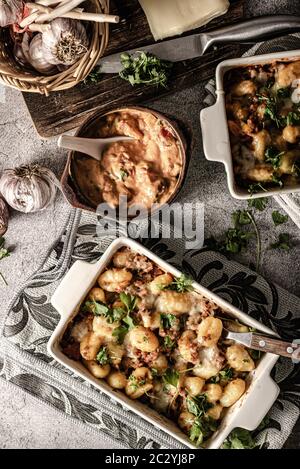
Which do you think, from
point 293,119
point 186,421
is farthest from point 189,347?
point 293,119

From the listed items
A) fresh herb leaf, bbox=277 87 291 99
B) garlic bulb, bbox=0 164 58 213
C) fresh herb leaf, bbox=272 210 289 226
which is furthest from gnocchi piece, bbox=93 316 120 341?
fresh herb leaf, bbox=277 87 291 99

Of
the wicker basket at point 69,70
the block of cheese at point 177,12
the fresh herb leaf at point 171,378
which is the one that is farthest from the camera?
the block of cheese at point 177,12

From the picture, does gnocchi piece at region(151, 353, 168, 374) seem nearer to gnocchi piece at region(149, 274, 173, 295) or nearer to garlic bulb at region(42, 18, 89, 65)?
gnocchi piece at region(149, 274, 173, 295)

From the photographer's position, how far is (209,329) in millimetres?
2492

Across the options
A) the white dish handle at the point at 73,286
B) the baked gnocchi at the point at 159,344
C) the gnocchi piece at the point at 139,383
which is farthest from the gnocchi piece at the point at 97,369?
the white dish handle at the point at 73,286

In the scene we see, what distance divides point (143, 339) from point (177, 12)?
1.35m

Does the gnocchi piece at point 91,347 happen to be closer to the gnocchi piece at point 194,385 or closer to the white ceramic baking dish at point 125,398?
the white ceramic baking dish at point 125,398

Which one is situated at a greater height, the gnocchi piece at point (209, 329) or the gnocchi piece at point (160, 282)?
the gnocchi piece at point (160, 282)

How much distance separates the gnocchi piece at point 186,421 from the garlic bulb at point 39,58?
4.89 feet

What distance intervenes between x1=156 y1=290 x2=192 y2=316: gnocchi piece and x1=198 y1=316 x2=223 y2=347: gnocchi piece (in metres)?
0.10

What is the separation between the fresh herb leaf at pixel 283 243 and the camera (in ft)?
9.20

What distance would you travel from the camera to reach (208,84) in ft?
9.03

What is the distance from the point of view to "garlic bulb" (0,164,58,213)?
2729 mm

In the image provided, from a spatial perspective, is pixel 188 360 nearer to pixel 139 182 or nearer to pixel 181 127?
pixel 139 182
